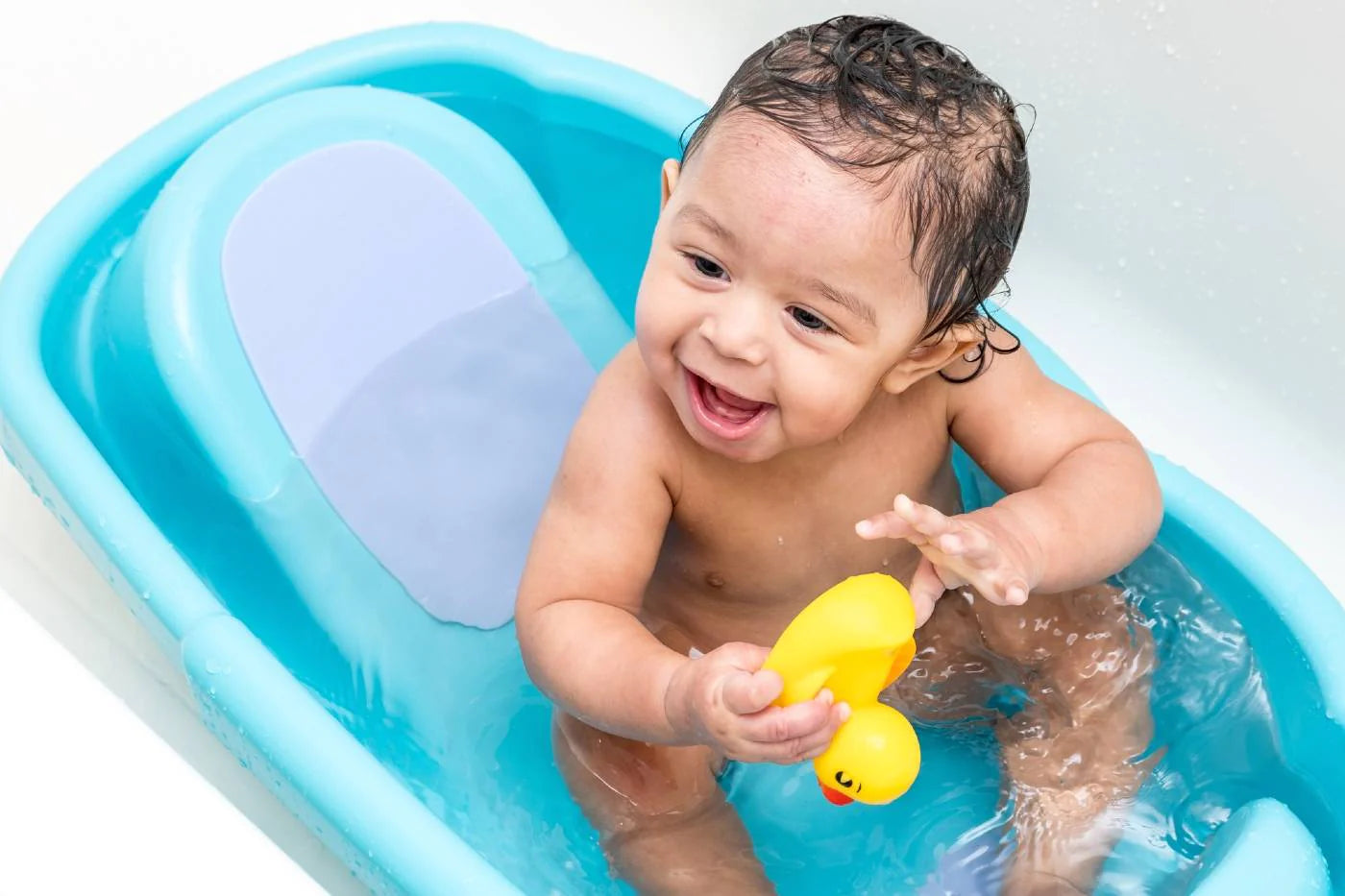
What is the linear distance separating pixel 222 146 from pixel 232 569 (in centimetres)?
38

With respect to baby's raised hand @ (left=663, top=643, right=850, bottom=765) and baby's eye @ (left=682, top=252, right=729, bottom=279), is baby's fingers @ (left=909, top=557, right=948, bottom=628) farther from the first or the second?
baby's eye @ (left=682, top=252, right=729, bottom=279)

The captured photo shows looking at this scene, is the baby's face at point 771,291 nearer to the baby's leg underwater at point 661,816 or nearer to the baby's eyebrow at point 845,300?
the baby's eyebrow at point 845,300

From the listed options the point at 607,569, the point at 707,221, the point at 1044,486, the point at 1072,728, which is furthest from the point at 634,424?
the point at 1072,728

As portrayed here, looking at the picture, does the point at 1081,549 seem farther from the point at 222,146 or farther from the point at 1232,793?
the point at 222,146

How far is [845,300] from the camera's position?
1005mm

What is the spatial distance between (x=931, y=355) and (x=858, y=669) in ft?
0.88

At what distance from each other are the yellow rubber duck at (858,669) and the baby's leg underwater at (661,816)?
Answer: 0.28 m

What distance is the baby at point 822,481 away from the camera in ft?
3.24

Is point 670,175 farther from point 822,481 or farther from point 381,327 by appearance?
point 381,327

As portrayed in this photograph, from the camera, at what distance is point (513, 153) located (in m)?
1.68

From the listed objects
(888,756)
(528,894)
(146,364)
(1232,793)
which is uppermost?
(888,756)

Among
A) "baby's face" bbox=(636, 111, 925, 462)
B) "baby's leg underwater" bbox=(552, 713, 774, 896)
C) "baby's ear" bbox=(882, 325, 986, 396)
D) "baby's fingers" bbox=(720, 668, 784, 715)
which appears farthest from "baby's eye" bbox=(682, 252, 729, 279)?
"baby's leg underwater" bbox=(552, 713, 774, 896)

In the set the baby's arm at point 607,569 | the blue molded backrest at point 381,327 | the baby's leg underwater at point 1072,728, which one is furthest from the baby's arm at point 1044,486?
the blue molded backrest at point 381,327

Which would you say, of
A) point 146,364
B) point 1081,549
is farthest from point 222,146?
point 1081,549
